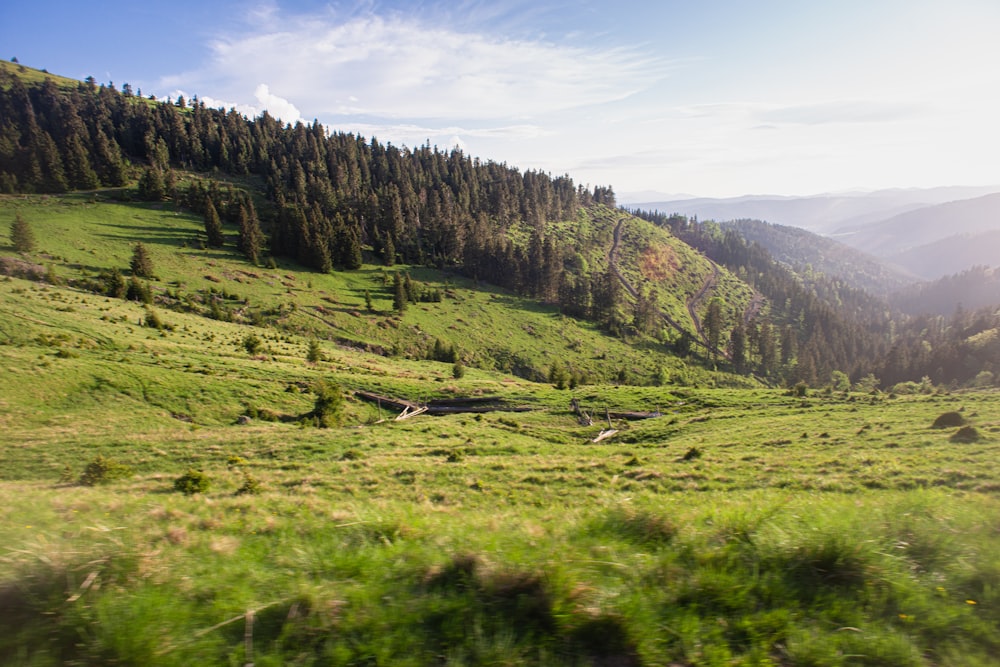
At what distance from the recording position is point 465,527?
602cm

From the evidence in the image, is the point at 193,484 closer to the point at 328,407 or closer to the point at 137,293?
the point at 328,407

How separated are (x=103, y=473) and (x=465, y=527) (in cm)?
1733

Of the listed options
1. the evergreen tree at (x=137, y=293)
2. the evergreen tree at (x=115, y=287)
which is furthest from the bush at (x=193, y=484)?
the evergreen tree at (x=115, y=287)

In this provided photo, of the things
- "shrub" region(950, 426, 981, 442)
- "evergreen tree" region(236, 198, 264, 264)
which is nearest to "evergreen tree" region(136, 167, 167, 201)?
"evergreen tree" region(236, 198, 264, 264)

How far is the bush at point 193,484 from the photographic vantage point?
13383 millimetres

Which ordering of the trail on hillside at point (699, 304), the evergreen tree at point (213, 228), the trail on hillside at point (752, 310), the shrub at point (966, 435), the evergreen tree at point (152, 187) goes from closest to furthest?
the shrub at point (966, 435) < the evergreen tree at point (213, 228) < the evergreen tree at point (152, 187) < the trail on hillside at point (699, 304) < the trail on hillside at point (752, 310)

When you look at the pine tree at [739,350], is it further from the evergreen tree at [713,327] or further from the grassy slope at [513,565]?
the grassy slope at [513,565]

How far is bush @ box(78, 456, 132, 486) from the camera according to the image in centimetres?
1502

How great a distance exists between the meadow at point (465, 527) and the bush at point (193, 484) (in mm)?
126

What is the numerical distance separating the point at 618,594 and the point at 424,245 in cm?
13829

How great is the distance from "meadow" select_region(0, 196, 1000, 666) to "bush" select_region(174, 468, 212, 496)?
0.13 meters

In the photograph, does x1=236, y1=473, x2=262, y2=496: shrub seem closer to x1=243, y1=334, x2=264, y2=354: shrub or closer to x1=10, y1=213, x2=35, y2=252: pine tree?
x1=243, y1=334, x2=264, y2=354: shrub

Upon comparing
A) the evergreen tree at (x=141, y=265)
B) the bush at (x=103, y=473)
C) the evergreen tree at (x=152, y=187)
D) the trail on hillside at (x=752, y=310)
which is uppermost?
the evergreen tree at (x=152, y=187)

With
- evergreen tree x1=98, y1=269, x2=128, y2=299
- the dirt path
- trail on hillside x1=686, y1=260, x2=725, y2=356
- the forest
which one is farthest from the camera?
the dirt path
